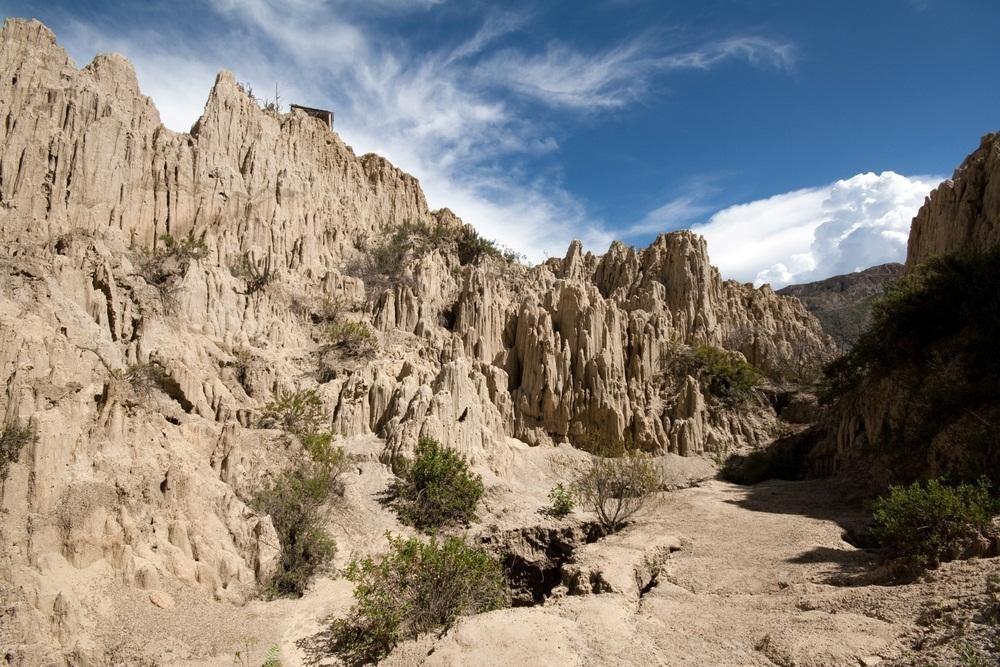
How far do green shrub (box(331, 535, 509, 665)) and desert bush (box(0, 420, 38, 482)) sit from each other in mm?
7153

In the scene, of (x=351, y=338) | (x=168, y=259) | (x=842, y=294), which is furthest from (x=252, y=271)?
(x=842, y=294)

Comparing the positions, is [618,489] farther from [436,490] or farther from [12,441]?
[12,441]

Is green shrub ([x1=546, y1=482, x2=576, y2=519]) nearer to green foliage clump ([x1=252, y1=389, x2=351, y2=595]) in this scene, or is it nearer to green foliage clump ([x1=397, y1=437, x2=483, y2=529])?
green foliage clump ([x1=397, y1=437, x2=483, y2=529])

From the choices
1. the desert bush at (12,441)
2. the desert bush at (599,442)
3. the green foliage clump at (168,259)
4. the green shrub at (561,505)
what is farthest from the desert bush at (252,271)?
the desert bush at (599,442)

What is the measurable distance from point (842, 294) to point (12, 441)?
83300 mm

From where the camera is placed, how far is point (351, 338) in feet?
89.8

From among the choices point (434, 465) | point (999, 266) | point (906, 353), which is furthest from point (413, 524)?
point (999, 266)

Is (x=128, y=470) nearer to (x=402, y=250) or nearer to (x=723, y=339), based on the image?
(x=402, y=250)

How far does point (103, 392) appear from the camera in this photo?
567 inches

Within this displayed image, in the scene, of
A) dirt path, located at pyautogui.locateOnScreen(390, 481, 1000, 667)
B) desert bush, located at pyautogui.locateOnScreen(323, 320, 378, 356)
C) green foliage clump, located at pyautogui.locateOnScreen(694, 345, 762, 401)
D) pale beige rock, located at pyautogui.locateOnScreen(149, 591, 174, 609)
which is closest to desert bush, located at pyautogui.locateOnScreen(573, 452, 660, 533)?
dirt path, located at pyautogui.locateOnScreen(390, 481, 1000, 667)

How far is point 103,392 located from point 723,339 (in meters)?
36.9

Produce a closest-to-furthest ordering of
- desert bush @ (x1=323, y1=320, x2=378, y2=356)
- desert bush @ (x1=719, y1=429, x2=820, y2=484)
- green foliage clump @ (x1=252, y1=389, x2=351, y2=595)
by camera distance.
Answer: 1. green foliage clump @ (x1=252, y1=389, x2=351, y2=595)
2. desert bush @ (x1=323, y1=320, x2=378, y2=356)
3. desert bush @ (x1=719, y1=429, x2=820, y2=484)

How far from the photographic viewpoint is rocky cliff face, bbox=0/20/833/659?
13.1 meters

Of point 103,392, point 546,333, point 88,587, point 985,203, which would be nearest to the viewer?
point 88,587
